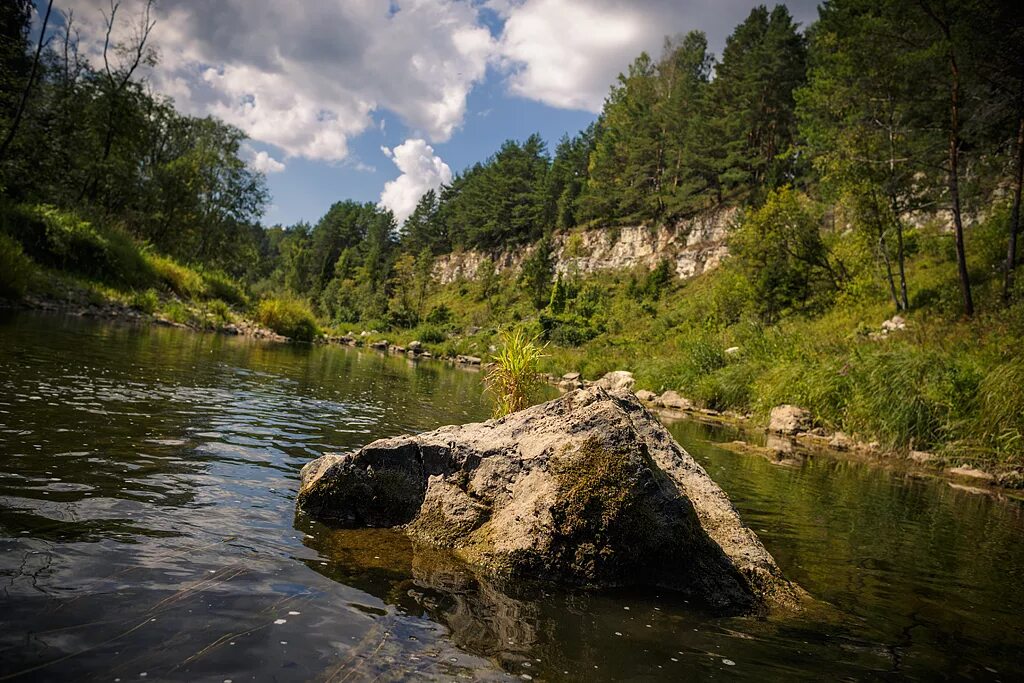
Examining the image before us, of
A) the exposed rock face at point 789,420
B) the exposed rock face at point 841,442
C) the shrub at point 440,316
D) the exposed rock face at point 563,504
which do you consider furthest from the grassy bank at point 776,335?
the shrub at point 440,316

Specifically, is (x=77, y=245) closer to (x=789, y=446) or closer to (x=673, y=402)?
(x=673, y=402)

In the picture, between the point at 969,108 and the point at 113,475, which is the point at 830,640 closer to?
the point at 113,475

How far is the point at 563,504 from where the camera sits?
14.5 ft

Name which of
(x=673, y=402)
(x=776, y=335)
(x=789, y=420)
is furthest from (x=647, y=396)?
(x=789, y=420)

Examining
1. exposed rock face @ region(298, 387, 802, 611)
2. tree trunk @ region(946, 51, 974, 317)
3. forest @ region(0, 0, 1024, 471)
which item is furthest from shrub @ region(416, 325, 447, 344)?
exposed rock face @ region(298, 387, 802, 611)

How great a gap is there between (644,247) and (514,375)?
49.1 meters

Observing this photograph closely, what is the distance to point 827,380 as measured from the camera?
16.4 m

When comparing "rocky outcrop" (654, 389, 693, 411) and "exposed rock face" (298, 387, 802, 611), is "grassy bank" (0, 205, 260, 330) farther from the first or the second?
"rocky outcrop" (654, 389, 693, 411)

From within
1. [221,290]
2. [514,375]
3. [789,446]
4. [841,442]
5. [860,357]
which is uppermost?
[860,357]

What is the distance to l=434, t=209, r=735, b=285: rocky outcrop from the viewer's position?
4862 cm

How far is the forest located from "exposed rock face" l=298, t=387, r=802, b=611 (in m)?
10.7

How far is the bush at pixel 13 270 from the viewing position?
17.6 metres

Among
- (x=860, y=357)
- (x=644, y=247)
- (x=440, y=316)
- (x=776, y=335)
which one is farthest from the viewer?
(x=440, y=316)

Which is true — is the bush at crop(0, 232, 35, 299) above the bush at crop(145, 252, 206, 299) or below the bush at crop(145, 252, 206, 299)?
below
